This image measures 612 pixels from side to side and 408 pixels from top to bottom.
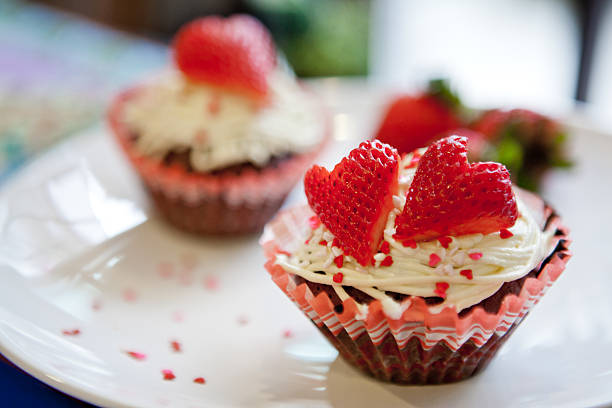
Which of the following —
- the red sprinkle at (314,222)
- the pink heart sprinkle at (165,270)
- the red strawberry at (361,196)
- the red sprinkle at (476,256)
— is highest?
the red strawberry at (361,196)

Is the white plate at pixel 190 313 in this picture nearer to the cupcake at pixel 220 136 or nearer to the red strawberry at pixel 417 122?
the cupcake at pixel 220 136

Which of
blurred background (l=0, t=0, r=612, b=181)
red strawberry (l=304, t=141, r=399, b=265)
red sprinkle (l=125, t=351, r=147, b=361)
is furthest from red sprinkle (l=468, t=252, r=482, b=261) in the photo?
blurred background (l=0, t=0, r=612, b=181)

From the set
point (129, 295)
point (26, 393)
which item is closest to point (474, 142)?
point (129, 295)

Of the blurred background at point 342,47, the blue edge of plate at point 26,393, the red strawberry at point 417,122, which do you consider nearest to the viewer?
the blue edge of plate at point 26,393

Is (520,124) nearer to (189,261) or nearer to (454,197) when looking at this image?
(454,197)

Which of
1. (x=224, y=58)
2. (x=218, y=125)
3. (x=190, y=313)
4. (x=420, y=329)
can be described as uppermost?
(x=224, y=58)

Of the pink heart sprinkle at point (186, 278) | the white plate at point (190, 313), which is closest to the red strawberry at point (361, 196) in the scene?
the white plate at point (190, 313)

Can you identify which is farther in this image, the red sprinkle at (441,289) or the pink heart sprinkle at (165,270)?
the pink heart sprinkle at (165,270)
